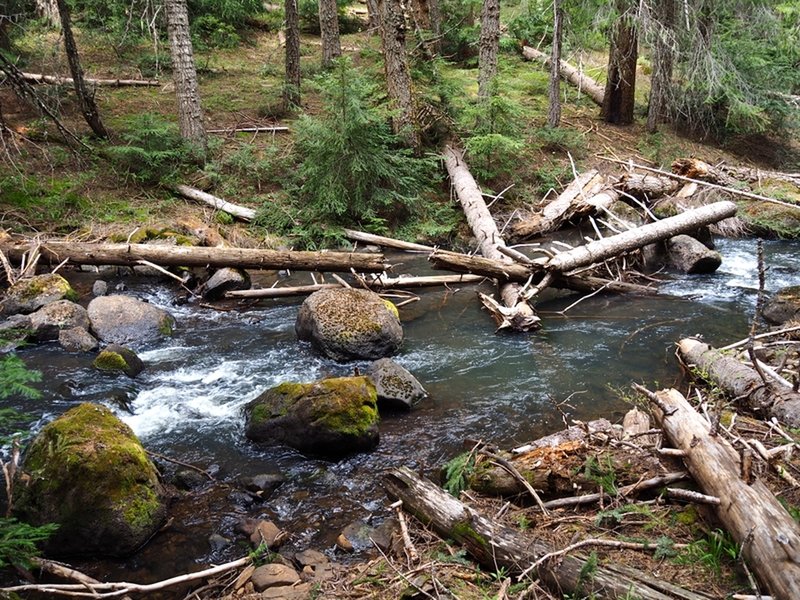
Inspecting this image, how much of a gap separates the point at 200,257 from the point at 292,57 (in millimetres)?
9017

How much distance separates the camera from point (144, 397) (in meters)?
6.75

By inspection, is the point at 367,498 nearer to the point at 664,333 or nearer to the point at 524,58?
the point at 664,333

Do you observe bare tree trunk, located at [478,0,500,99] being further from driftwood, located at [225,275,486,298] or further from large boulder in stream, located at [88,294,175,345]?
large boulder in stream, located at [88,294,175,345]

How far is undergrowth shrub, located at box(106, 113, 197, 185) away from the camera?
12.5m

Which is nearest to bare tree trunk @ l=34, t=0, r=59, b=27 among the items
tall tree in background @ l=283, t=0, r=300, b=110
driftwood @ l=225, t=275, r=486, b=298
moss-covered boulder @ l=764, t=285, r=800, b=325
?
tall tree in background @ l=283, t=0, r=300, b=110

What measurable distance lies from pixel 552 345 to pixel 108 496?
576 centimetres

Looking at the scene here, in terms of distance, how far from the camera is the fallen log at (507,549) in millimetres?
3123

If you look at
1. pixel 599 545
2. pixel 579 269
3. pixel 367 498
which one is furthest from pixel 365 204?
pixel 599 545

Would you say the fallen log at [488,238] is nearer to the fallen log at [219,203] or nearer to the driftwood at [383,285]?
the driftwood at [383,285]

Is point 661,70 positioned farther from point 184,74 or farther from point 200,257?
point 200,257

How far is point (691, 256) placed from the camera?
10641 mm

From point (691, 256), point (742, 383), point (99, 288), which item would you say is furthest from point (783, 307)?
point (99, 288)

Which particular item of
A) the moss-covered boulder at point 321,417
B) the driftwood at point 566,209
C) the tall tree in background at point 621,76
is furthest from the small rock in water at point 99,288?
the tall tree in background at point 621,76

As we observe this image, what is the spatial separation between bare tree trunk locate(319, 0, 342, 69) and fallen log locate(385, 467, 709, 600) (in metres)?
15.7
